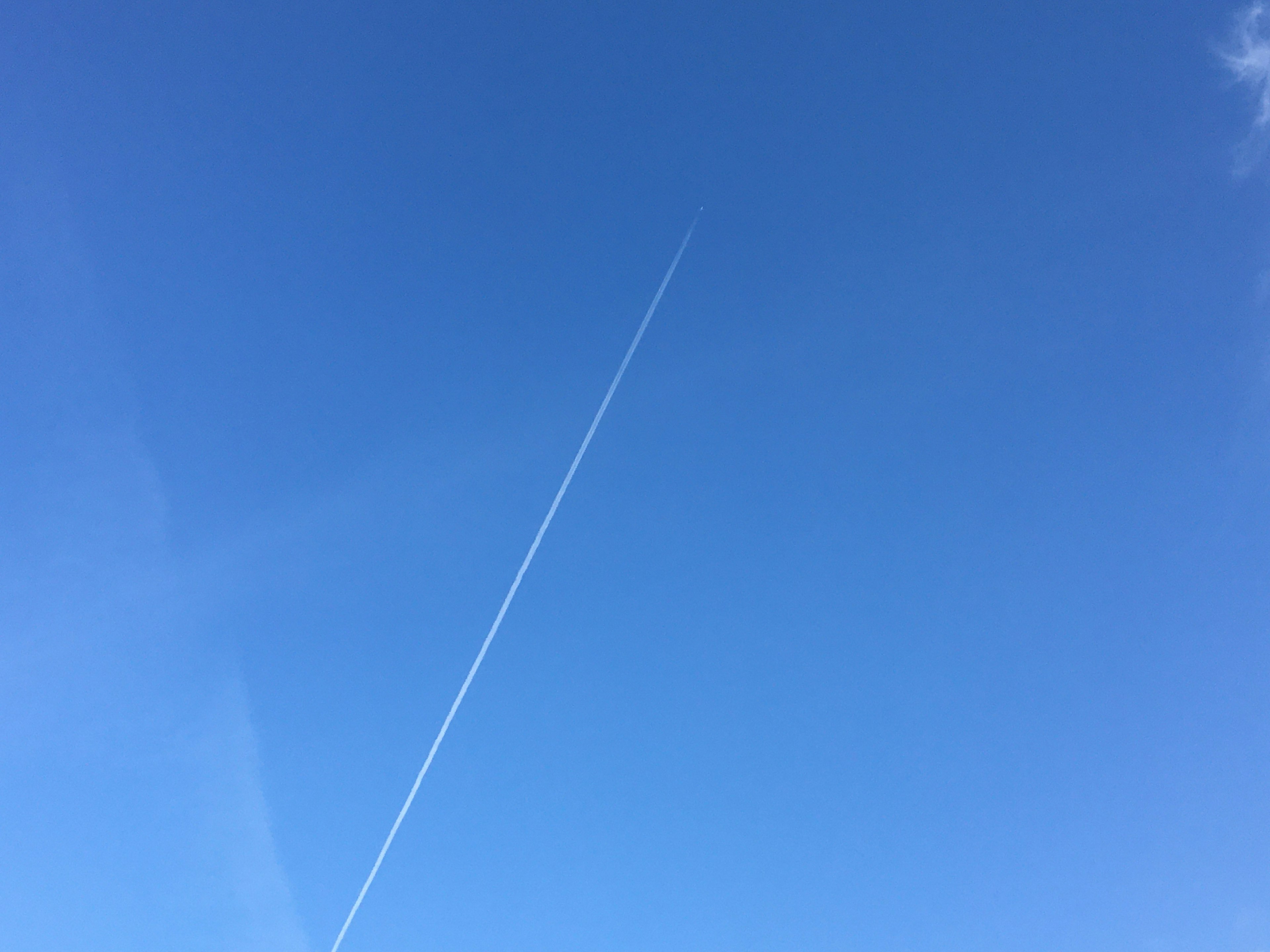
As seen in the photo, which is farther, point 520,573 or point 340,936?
point 520,573

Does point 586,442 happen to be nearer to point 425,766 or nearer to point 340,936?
point 425,766

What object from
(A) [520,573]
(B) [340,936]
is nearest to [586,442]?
(A) [520,573]

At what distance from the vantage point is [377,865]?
2597 cm

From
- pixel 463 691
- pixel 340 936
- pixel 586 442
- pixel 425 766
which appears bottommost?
pixel 340 936

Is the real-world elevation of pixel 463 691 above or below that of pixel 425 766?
above

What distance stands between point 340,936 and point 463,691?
8.38 m

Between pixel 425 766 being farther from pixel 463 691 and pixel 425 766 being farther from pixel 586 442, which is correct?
pixel 586 442

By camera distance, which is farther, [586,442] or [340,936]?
[586,442]

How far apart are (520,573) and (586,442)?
5029 mm

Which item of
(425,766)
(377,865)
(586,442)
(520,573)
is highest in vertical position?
(586,442)

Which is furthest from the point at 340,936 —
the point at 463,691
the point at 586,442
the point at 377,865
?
the point at 586,442

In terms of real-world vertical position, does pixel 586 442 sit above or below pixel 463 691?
above

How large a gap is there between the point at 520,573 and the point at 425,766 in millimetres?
7086

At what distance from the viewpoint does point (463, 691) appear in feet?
88.0
